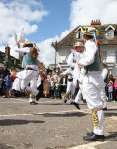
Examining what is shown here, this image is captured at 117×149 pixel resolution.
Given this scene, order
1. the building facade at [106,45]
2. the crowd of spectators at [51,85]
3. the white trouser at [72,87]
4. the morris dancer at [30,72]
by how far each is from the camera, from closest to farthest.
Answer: the morris dancer at [30,72] < the white trouser at [72,87] < the crowd of spectators at [51,85] < the building facade at [106,45]

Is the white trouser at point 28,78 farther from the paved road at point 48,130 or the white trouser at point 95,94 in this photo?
the white trouser at point 95,94

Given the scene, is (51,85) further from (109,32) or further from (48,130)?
(109,32)

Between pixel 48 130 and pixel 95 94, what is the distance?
135 cm

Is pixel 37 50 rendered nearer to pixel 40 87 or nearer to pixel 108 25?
pixel 40 87

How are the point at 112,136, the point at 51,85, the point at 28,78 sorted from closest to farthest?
the point at 112,136, the point at 28,78, the point at 51,85

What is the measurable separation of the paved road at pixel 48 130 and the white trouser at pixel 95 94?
0.33m

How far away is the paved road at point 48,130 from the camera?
8141 mm

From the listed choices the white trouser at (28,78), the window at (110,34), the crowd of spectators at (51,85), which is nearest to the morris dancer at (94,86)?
the white trouser at (28,78)

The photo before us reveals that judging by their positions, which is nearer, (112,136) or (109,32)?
(112,136)

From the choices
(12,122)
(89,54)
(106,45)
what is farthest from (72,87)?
(106,45)

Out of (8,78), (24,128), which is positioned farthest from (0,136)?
(8,78)

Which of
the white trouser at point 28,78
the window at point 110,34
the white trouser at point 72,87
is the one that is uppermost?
the window at point 110,34

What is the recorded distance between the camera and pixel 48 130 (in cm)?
959

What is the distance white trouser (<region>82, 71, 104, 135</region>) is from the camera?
28.9 feet
